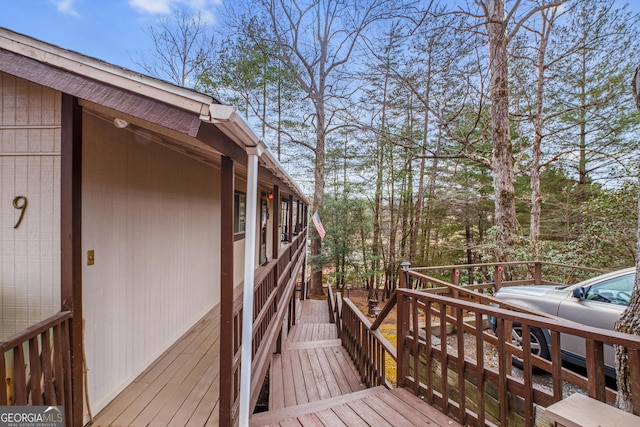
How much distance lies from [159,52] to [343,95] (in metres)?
7.87

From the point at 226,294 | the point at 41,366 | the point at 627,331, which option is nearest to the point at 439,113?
the point at 627,331

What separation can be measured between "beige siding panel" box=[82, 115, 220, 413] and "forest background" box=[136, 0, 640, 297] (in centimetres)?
626

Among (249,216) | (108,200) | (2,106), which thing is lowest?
(249,216)

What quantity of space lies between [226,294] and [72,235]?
1.15m

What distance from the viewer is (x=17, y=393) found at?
1562 mm

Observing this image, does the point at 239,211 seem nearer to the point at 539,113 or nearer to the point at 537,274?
the point at 537,274

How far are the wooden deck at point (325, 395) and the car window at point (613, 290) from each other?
257 cm

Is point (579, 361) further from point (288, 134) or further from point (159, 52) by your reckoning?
point (159, 52)

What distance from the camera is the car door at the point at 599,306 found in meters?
3.13

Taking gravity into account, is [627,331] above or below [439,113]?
below

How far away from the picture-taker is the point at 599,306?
10.7 ft

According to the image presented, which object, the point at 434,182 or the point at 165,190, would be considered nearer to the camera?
the point at 165,190

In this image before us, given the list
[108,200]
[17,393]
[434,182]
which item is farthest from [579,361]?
[434,182]

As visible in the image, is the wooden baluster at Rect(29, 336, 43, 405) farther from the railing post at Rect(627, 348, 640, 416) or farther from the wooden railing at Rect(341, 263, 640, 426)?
the railing post at Rect(627, 348, 640, 416)
